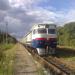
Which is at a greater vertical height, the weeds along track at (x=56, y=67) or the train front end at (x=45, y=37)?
the train front end at (x=45, y=37)

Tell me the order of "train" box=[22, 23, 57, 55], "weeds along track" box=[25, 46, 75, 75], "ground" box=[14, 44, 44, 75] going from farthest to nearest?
"train" box=[22, 23, 57, 55], "ground" box=[14, 44, 44, 75], "weeds along track" box=[25, 46, 75, 75]

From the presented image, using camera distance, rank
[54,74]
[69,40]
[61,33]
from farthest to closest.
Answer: [61,33] < [69,40] < [54,74]

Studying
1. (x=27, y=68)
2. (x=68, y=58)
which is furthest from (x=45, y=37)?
(x=27, y=68)

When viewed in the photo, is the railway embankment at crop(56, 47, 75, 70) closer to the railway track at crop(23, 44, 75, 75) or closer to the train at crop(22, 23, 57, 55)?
the railway track at crop(23, 44, 75, 75)

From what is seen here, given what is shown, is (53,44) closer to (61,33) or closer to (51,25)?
(51,25)

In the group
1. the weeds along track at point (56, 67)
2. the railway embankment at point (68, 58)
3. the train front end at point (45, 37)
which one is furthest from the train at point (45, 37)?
the weeds along track at point (56, 67)

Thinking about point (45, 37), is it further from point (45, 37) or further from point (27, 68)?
point (27, 68)

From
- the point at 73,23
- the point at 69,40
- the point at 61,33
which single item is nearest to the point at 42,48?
the point at 69,40

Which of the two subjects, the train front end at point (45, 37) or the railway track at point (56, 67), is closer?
the railway track at point (56, 67)

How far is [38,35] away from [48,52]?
2.04 meters

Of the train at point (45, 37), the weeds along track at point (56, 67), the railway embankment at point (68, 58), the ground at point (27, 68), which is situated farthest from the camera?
the train at point (45, 37)

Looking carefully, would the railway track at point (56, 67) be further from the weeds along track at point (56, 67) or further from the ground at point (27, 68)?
the ground at point (27, 68)

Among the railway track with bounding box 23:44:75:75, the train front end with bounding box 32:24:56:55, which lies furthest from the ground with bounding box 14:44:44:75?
the train front end with bounding box 32:24:56:55

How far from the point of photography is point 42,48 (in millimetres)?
26203
